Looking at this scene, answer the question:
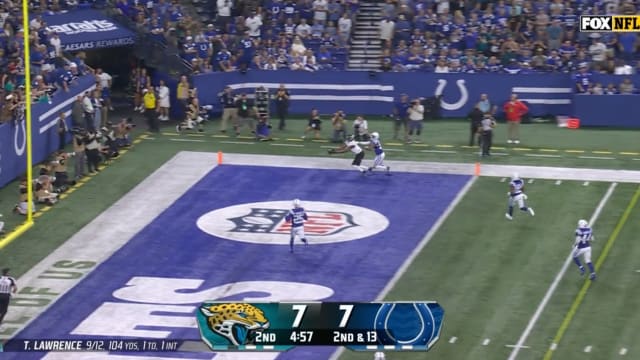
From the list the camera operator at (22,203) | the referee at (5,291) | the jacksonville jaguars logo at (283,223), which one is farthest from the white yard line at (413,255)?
the camera operator at (22,203)

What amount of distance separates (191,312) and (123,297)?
2.24 m

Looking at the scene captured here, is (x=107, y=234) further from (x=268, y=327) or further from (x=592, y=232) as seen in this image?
(x=268, y=327)

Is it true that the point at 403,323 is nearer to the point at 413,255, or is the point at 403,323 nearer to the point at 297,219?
the point at 297,219

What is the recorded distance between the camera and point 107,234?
1860 inches

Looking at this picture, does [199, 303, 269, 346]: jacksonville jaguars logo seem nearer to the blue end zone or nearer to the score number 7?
the score number 7

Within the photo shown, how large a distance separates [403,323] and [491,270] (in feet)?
50.9

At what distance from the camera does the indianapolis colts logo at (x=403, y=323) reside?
28.4 m

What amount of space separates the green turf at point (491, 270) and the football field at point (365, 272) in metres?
0.06

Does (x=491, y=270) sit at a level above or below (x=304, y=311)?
below

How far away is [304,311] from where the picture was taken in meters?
28.4
